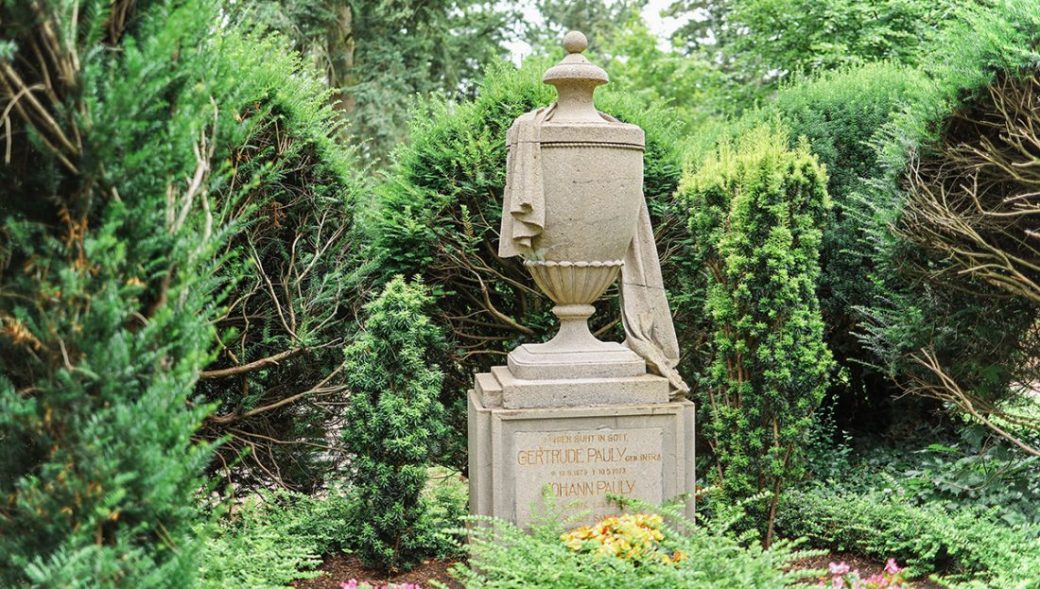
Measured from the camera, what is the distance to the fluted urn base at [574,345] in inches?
200

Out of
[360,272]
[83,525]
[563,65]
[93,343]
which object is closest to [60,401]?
[93,343]

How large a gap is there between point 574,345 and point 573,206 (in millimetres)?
923

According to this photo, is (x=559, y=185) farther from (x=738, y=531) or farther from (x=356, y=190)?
(x=738, y=531)

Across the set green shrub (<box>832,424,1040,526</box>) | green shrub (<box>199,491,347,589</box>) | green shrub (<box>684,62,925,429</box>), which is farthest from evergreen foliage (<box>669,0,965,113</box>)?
green shrub (<box>199,491,347,589</box>)

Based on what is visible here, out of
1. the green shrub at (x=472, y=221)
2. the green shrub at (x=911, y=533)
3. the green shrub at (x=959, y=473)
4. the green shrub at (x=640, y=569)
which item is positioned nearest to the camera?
the green shrub at (x=640, y=569)

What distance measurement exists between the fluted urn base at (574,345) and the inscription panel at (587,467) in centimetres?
38

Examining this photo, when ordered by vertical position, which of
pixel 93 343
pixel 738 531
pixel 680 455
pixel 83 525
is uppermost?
pixel 93 343

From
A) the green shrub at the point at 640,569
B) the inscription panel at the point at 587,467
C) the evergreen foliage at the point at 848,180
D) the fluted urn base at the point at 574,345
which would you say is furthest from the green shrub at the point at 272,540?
the evergreen foliage at the point at 848,180

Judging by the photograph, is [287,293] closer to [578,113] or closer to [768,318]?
[578,113]

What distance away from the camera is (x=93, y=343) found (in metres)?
2.44

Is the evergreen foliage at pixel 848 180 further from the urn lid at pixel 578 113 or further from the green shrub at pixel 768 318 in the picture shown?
the urn lid at pixel 578 113

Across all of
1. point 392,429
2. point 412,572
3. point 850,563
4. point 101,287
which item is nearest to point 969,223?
point 850,563

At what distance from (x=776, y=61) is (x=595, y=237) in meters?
11.1

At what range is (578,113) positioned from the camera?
512 cm
